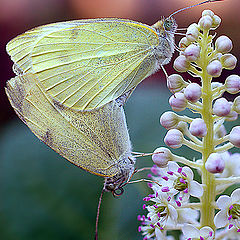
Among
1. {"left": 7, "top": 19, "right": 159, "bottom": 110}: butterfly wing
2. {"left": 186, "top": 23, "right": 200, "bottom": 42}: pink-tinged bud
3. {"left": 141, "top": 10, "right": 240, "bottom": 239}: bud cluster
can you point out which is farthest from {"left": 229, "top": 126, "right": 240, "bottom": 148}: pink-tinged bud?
{"left": 7, "top": 19, "right": 159, "bottom": 110}: butterfly wing

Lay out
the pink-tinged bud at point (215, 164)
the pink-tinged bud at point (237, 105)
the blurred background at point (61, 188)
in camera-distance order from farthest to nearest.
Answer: the blurred background at point (61, 188) < the pink-tinged bud at point (237, 105) < the pink-tinged bud at point (215, 164)

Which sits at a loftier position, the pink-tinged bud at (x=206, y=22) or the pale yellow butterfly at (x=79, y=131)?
the pink-tinged bud at (x=206, y=22)

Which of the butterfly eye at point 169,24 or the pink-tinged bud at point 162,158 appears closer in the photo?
the pink-tinged bud at point 162,158

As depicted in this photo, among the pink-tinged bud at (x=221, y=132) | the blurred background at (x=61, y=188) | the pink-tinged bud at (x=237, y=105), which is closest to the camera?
the pink-tinged bud at (x=237, y=105)

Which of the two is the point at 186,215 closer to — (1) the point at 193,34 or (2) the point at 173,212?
(2) the point at 173,212

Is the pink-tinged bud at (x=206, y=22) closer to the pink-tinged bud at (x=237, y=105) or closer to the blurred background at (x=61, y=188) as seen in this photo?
the pink-tinged bud at (x=237, y=105)

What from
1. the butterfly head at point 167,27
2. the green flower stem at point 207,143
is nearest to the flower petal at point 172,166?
the green flower stem at point 207,143

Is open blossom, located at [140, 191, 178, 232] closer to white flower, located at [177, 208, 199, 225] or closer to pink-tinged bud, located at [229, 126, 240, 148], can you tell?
white flower, located at [177, 208, 199, 225]
